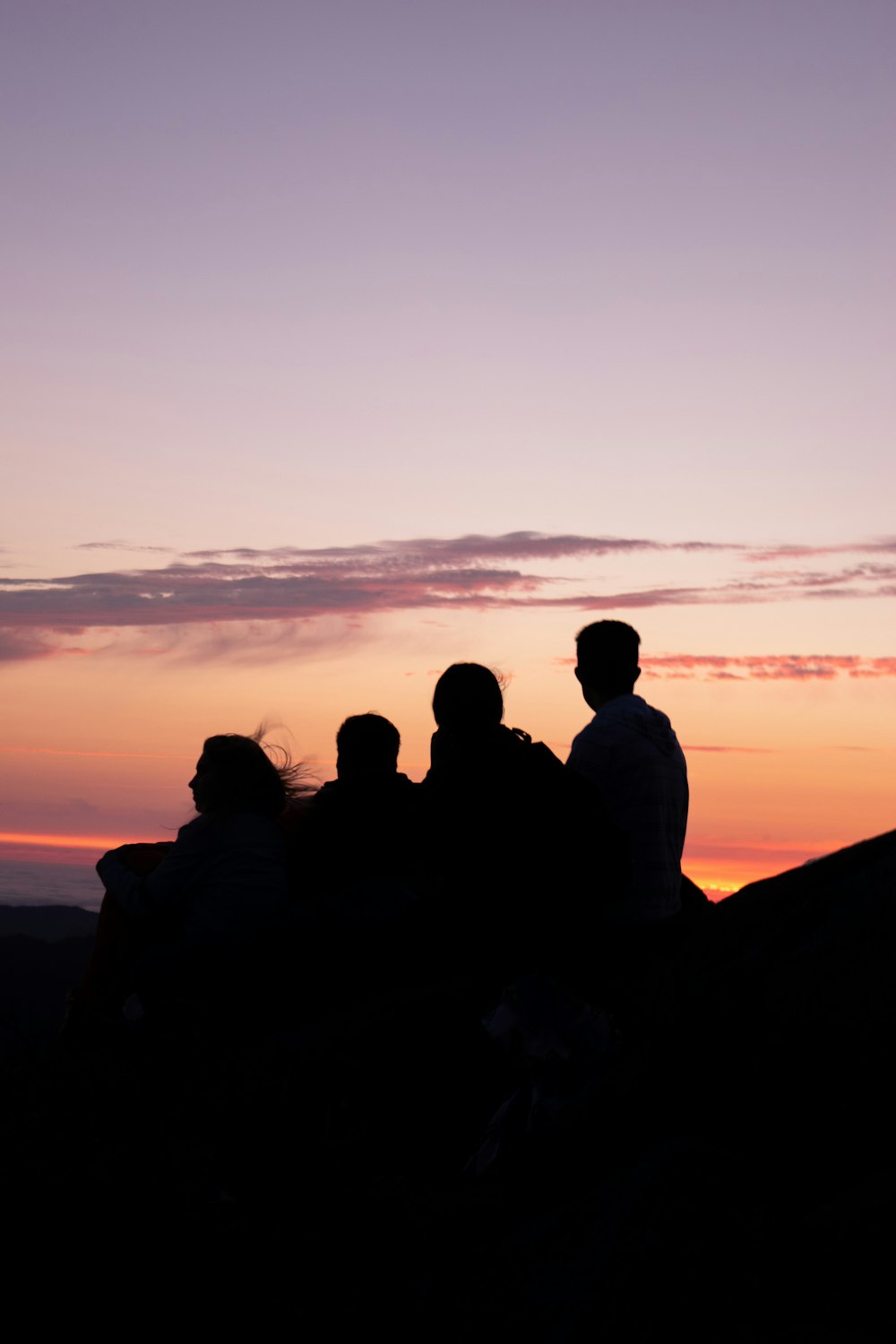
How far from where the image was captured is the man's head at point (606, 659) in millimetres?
6059

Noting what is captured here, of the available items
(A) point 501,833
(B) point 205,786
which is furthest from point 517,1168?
(B) point 205,786

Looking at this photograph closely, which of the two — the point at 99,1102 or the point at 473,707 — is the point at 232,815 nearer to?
the point at 99,1102

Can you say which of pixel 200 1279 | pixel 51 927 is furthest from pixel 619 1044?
pixel 51 927

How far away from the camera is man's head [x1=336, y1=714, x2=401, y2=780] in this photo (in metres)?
6.82

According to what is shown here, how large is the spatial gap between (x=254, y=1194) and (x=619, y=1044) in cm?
176

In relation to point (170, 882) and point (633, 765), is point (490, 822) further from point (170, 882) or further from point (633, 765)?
point (170, 882)

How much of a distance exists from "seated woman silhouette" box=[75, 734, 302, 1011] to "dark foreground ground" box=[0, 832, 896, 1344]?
0.49 m

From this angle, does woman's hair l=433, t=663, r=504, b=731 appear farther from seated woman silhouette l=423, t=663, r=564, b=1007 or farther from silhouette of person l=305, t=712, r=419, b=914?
silhouette of person l=305, t=712, r=419, b=914

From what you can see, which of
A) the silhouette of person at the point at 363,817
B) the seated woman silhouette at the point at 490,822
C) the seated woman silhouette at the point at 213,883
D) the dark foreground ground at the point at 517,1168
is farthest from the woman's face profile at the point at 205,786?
the seated woman silhouette at the point at 490,822

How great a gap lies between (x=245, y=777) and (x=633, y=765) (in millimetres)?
2358

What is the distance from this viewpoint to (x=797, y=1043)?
4410 millimetres

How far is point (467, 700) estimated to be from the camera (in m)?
5.22

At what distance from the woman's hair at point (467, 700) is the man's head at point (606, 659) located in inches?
36.8

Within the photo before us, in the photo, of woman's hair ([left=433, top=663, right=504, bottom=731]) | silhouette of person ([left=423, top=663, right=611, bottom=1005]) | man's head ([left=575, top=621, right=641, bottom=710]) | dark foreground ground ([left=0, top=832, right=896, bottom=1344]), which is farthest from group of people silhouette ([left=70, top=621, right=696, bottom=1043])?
woman's hair ([left=433, top=663, right=504, bottom=731])
